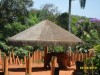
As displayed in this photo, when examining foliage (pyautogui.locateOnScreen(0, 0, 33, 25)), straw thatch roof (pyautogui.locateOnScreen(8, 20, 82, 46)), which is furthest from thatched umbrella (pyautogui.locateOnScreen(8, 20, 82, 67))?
foliage (pyautogui.locateOnScreen(0, 0, 33, 25))

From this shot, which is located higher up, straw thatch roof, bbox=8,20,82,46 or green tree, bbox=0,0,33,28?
green tree, bbox=0,0,33,28

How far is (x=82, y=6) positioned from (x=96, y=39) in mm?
4493

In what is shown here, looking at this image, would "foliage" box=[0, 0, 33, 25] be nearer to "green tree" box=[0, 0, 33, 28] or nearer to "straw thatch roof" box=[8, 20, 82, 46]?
"green tree" box=[0, 0, 33, 28]

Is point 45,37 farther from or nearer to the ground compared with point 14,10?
nearer to the ground

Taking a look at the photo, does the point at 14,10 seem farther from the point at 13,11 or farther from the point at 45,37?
the point at 45,37

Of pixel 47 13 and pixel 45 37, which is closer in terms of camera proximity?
pixel 45 37

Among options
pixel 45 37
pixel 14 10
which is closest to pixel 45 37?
pixel 45 37

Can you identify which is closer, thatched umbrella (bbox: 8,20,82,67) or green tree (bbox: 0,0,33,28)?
thatched umbrella (bbox: 8,20,82,67)

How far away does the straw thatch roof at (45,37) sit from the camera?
13458 mm

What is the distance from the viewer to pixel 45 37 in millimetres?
13617

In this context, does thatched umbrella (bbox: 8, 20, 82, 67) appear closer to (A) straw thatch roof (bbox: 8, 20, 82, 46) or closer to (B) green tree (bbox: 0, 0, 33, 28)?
(A) straw thatch roof (bbox: 8, 20, 82, 46)

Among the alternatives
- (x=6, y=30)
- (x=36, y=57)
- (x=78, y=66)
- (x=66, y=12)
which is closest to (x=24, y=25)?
(x=6, y=30)

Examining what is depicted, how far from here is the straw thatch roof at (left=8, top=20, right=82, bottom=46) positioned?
13458 millimetres

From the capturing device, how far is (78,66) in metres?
11.2
